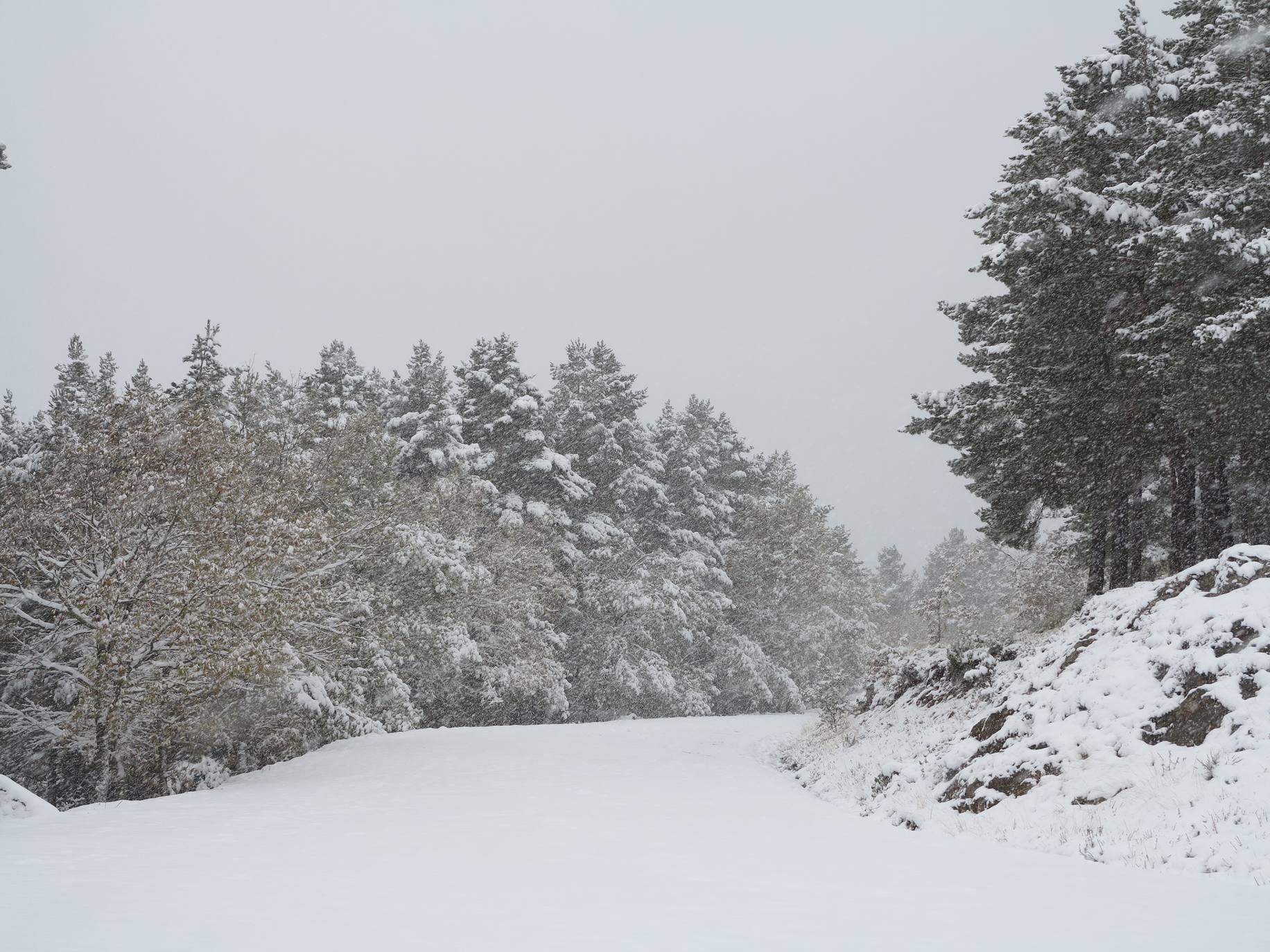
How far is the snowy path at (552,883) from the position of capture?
4949 millimetres

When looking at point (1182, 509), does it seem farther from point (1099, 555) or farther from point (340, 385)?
point (340, 385)

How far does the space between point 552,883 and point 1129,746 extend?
20.3ft

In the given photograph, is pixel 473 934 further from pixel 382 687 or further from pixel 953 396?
pixel 382 687

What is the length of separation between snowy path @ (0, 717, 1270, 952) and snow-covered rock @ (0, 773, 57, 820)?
31cm

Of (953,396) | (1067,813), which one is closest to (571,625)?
(953,396)

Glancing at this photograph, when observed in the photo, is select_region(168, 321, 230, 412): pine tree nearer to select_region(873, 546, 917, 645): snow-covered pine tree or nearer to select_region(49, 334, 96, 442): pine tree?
select_region(49, 334, 96, 442): pine tree

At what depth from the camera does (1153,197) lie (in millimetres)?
12539

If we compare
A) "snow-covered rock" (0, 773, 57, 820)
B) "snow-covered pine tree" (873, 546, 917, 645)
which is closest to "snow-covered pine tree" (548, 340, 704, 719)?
"snow-covered rock" (0, 773, 57, 820)

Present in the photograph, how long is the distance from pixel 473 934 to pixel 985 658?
1180 centimetres

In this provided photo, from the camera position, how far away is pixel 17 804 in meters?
9.59

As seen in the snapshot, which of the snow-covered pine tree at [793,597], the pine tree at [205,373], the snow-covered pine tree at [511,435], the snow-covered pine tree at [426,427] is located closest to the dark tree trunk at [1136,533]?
the snow-covered pine tree at [511,435]

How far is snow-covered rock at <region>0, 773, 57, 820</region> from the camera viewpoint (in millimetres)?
9477

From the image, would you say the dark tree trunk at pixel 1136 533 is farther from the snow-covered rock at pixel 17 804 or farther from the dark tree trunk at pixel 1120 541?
the snow-covered rock at pixel 17 804

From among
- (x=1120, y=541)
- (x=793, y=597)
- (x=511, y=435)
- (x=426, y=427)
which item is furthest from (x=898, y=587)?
(x=1120, y=541)
